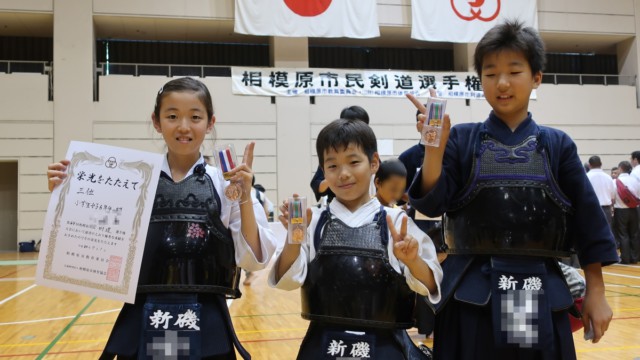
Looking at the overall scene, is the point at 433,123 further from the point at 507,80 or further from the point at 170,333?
the point at 170,333

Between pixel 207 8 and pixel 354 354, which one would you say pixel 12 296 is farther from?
pixel 207 8

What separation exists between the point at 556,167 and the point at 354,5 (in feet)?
46.6

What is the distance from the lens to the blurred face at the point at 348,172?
215 cm

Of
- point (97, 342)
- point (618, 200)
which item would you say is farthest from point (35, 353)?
point (618, 200)

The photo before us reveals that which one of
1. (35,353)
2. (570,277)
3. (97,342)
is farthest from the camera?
(97,342)

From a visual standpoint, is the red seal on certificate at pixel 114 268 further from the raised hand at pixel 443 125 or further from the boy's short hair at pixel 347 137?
the raised hand at pixel 443 125

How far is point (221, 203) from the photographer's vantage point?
7.32 ft

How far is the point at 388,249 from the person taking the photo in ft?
6.91

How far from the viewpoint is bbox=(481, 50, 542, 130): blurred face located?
2.01 meters

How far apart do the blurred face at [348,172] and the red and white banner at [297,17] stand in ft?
44.4

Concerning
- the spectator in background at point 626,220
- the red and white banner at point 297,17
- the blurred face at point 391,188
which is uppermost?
the red and white banner at point 297,17

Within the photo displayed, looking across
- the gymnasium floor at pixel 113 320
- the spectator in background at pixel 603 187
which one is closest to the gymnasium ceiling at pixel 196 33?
the spectator in background at pixel 603 187

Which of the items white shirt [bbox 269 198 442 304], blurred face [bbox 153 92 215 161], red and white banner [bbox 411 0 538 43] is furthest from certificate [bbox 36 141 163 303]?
red and white banner [bbox 411 0 538 43]

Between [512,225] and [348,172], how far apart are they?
67 cm
